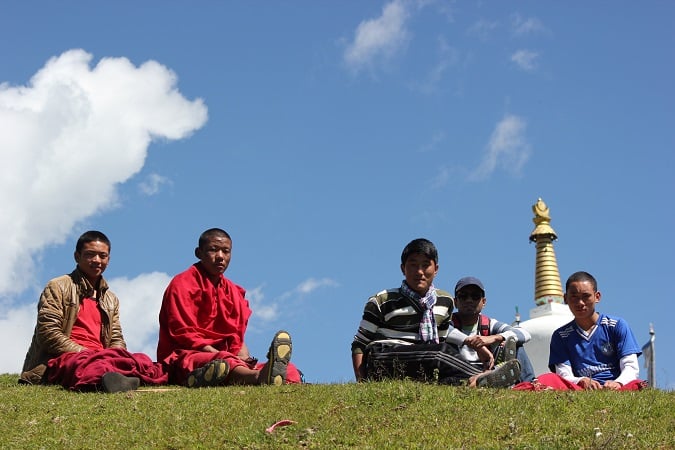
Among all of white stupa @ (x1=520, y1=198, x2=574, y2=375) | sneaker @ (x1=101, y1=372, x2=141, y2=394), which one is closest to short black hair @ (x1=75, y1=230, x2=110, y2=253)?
sneaker @ (x1=101, y1=372, x2=141, y2=394)

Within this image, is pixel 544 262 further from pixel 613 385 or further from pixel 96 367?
pixel 96 367

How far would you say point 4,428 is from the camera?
8047 mm

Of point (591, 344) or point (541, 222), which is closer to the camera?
point (591, 344)

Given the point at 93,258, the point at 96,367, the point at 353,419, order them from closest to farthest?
the point at 353,419 < the point at 96,367 < the point at 93,258

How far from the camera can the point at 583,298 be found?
9477 millimetres

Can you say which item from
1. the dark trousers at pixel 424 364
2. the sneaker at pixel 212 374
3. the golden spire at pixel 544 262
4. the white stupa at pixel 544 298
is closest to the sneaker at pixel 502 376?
the dark trousers at pixel 424 364

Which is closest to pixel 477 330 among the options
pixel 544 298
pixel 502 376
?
pixel 502 376

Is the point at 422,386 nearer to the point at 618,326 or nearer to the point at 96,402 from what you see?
the point at 618,326

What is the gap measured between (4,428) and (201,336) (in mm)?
2607

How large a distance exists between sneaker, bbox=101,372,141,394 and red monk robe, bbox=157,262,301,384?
598mm

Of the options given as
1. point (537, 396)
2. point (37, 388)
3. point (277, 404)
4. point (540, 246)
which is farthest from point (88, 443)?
point (540, 246)

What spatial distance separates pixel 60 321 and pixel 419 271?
13.9 ft

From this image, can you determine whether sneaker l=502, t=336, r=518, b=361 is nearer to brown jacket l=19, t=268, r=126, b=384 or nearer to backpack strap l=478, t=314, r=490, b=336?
backpack strap l=478, t=314, r=490, b=336

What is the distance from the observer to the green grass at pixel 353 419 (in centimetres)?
681
